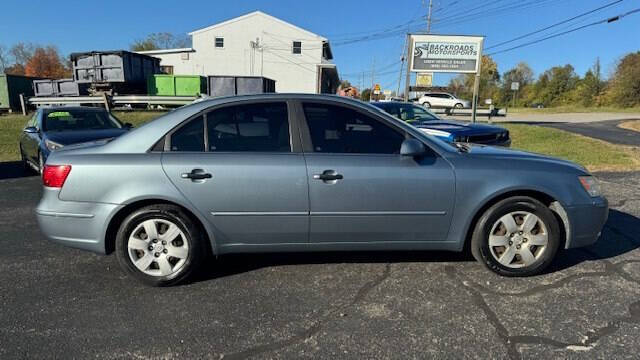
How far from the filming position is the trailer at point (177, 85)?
2166 cm

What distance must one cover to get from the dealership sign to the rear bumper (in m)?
14.4

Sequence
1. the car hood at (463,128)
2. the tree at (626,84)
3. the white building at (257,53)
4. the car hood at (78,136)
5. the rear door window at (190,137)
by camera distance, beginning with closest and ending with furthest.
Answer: the rear door window at (190,137) < the car hood at (78,136) < the car hood at (463,128) < the white building at (257,53) < the tree at (626,84)

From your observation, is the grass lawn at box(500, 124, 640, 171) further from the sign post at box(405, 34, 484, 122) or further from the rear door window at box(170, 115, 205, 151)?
the rear door window at box(170, 115, 205, 151)

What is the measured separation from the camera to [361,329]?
2.45m

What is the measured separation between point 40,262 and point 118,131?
4.03 meters

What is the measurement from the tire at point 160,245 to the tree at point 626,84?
185 ft

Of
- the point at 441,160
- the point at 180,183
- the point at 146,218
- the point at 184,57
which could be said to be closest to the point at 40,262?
the point at 146,218

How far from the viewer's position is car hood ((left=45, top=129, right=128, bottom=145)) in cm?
617

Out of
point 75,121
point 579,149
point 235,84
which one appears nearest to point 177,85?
point 235,84

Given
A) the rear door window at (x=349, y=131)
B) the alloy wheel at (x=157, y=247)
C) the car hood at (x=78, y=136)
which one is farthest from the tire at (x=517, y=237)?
the car hood at (x=78, y=136)

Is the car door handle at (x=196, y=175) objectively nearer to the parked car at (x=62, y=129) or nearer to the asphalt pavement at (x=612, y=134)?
the parked car at (x=62, y=129)

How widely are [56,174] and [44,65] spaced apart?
249 ft

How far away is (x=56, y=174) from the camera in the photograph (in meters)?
2.89

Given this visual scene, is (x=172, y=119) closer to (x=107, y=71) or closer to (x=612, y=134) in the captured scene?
(x=612, y=134)
